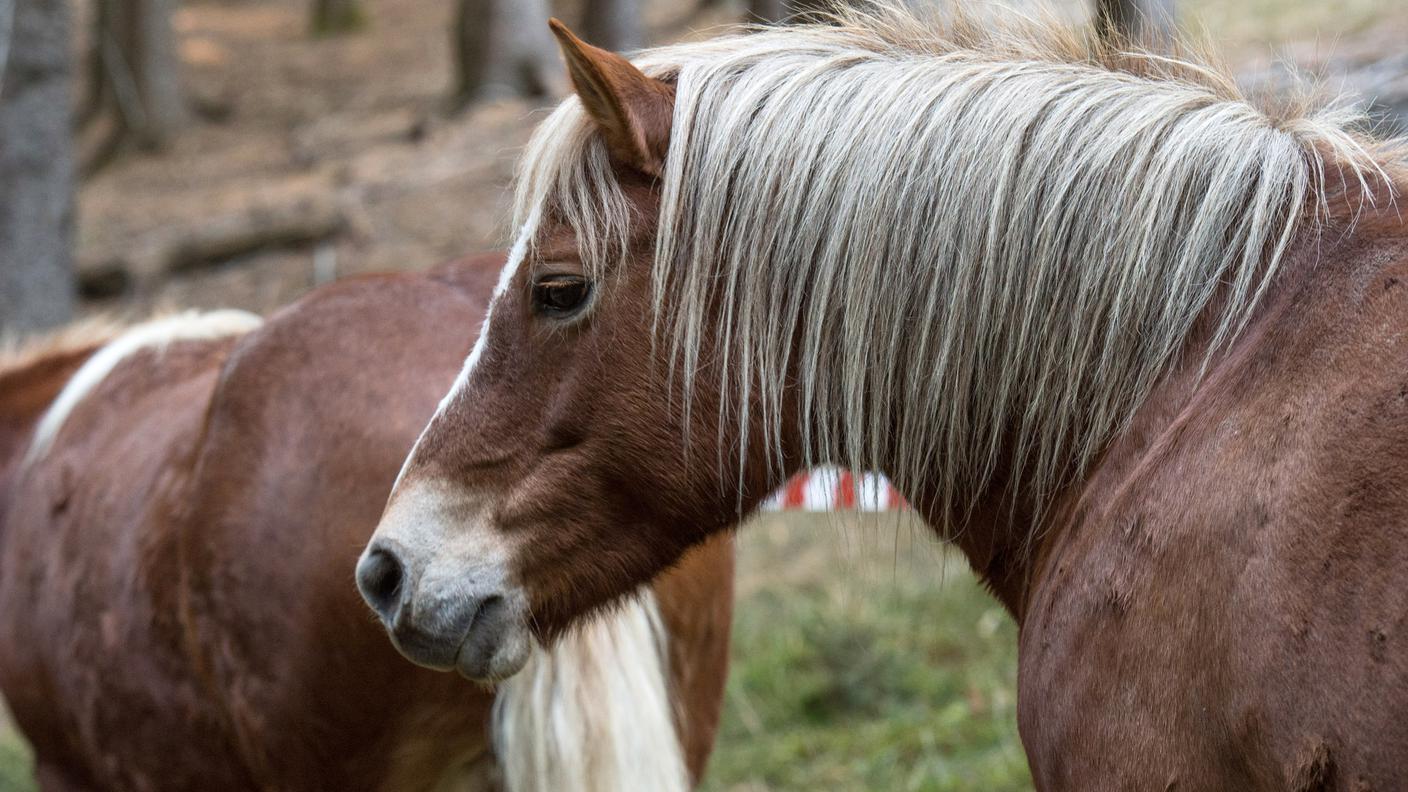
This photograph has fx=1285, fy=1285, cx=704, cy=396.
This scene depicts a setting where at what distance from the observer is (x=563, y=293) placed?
2.00 meters

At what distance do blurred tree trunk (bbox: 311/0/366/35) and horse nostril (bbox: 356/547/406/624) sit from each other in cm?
1663

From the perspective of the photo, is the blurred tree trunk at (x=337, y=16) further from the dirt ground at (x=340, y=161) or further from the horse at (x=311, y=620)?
the horse at (x=311, y=620)

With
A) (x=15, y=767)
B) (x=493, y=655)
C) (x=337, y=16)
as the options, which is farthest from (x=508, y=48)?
(x=493, y=655)

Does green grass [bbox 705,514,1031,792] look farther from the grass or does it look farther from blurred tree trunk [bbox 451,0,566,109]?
blurred tree trunk [bbox 451,0,566,109]

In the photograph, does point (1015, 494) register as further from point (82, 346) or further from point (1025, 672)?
point (82, 346)

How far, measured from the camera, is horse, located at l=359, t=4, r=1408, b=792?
153 cm

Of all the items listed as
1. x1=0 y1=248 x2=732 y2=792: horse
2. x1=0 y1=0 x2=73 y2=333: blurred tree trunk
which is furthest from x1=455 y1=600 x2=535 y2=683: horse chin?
x1=0 y1=0 x2=73 y2=333: blurred tree trunk

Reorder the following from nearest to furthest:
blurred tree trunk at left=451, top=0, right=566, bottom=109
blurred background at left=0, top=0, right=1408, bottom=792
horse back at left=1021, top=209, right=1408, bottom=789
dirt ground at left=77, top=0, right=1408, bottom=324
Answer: horse back at left=1021, top=209, right=1408, bottom=789, blurred background at left=0, top=0, right=1408, bottom=792, dirt ground at left=77, top=0, right=1408, bottom=324, blurred tree trunk at left=451, top=0, right=566, bottom=109

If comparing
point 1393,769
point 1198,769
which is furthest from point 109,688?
point 1393,769

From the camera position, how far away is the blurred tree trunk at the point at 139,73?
14.2 metres

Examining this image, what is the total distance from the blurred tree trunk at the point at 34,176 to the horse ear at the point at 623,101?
22.9 ft

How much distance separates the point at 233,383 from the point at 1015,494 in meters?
1.80

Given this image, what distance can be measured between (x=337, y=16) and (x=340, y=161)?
645 centimetres

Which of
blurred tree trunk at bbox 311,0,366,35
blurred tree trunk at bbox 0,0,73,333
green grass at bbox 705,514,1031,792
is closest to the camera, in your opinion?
green grass at bbox 705,514,1031,792
